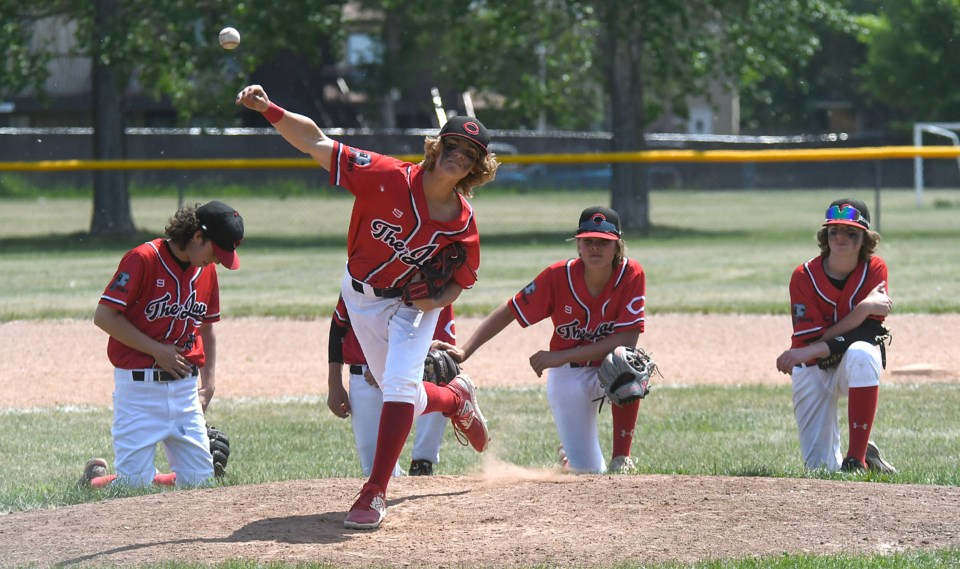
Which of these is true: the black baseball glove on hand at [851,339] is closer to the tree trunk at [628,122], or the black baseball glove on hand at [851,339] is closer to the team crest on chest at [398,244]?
the team crest on chest at [398,244]

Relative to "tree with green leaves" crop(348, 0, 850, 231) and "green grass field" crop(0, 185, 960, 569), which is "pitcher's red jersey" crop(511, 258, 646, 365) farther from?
"tree with green leaves" crop(348, 0, 850, 231)

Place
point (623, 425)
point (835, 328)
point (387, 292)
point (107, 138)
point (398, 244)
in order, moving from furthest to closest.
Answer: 1. point (107, 138)
2. point (623, 425)
3. point (835, 328)
4. point (387, 292)
5. point (398, 244)

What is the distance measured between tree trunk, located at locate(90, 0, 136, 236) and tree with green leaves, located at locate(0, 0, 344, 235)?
0.01 m

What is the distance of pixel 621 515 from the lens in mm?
4305

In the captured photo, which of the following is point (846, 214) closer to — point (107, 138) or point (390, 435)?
point (390, 435)

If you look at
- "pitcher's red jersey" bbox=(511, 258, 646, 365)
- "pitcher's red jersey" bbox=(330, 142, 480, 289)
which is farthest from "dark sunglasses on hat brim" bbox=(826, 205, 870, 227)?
"pitcher's red jersey" bbox=(330, 142, 480, 289)

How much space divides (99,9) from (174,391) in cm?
1405

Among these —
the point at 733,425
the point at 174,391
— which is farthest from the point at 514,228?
the point at 174,391

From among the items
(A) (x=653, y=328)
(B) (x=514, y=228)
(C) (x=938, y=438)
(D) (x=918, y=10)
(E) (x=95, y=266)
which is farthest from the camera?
(D) (x=918, y=10)

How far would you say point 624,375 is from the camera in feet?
17.6

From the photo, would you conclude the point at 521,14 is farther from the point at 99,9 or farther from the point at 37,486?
the point at 37,486

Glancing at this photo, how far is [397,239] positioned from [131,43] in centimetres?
1394

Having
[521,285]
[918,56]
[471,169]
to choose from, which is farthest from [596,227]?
[918,56]

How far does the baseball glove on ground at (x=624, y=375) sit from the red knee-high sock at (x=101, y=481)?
2.17 meters
